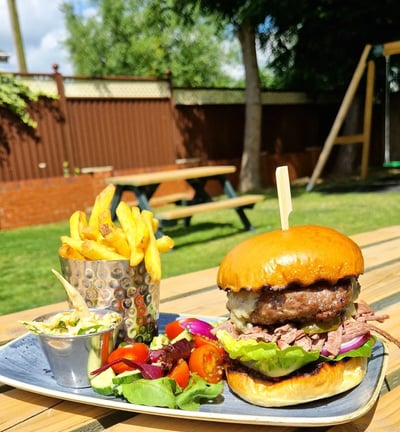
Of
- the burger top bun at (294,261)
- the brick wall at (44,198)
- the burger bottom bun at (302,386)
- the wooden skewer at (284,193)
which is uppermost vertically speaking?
the wooden skewer at (284,193)

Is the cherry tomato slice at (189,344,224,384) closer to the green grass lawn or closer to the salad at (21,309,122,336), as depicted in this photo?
the salad at (21,309,122,336)

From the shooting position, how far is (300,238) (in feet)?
3.75

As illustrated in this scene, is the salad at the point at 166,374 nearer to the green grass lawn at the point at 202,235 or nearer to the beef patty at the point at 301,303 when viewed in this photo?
the beef patty at the point at 301,303

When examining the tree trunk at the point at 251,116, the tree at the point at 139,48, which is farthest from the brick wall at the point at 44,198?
the tree at the point at 139,48

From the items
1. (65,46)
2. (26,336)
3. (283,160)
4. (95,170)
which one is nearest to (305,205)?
(95,170)

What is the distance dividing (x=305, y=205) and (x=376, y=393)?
26.5 ft

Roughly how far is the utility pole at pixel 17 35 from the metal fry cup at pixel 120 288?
41.1 feet

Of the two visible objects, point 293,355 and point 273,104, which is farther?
point 273,104

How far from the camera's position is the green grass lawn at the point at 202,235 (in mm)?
4733

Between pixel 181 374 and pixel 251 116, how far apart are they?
11445mm

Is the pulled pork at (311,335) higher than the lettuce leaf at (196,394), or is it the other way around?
the pulled pork at (311,335)

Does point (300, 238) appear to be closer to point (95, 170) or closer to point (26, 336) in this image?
point (26, 336)

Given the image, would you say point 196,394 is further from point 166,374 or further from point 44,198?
point 44,198

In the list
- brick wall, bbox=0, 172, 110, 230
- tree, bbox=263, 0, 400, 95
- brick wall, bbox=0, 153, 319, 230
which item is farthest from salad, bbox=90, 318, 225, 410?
tree, bbox=263, 0, 400, 95
